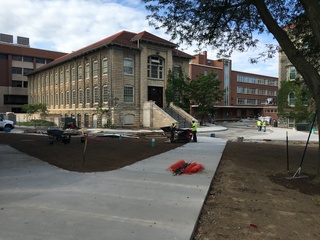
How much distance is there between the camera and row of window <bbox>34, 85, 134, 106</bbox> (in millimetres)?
38219

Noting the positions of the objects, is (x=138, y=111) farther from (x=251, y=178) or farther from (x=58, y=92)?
Answer: (x=251, y=178)

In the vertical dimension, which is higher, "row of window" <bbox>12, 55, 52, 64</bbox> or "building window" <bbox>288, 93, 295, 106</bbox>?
"row of window" <bbox>12, 55, 52, 64</bbox>

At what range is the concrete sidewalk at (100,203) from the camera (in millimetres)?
4344

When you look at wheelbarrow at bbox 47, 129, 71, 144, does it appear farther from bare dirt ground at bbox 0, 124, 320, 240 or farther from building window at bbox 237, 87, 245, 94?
building window at bbox 237, 87, 245, 94

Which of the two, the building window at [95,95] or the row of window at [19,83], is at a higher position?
the row of window at [19,83]

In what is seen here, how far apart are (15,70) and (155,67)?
48.7m

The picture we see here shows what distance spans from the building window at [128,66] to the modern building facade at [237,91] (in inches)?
1327

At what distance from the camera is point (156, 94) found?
41.7 meters

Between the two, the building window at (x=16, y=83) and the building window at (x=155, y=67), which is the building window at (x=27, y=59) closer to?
the building window at (x=16, y=83)

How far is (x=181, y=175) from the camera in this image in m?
8.74

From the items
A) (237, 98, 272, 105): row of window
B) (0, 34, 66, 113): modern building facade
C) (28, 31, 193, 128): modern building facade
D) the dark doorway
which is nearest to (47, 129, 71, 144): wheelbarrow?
(28, 31, 193, 128): modern building facade

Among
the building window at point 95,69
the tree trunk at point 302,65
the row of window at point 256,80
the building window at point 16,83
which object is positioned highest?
the row of window at point 256,80

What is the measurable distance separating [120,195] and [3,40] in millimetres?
93120

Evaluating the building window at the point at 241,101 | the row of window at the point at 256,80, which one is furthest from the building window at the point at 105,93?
the row of window at the point at 256,80
